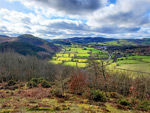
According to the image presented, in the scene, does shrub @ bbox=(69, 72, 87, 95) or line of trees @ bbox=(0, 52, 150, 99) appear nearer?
line of trees @ bbox=(0, 52, 150, 99)

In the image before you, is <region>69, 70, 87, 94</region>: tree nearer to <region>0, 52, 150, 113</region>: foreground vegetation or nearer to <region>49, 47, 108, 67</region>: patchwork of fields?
<region>0, 52, 150, 113</region>: foreground vegetation

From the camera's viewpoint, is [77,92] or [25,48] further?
[25,48]

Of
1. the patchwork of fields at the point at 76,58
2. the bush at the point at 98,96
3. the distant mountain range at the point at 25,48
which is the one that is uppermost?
the distant mountain range at the point at 25,48

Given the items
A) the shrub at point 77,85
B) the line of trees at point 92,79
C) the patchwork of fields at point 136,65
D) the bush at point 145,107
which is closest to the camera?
the bush at point 145,107

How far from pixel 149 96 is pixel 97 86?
13696 millimetres

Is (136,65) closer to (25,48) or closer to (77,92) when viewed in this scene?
(77,92)

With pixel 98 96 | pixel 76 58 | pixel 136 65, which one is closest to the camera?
pixel 98 96

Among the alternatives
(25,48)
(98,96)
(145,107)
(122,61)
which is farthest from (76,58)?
(145,107)

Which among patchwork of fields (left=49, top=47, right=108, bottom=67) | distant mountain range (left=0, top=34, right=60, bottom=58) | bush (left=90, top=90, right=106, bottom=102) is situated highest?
distant mountain range (left=0, top=34, right=60, bottom=58)

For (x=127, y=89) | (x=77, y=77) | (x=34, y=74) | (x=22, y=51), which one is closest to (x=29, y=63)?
(x=34, y=74)

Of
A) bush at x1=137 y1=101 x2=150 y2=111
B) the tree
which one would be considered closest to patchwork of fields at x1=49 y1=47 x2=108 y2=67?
Result: the tree

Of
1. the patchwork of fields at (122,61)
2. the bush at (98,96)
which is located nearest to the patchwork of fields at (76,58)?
the patchwork of fields at (122,61)

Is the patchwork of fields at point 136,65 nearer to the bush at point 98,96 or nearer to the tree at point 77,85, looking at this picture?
the tree at point 77,85

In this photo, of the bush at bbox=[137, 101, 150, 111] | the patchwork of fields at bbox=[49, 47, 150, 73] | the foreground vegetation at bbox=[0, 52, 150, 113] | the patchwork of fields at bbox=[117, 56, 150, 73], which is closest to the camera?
the foreground vegetation at bbox=[0, 52, 150, 113]
